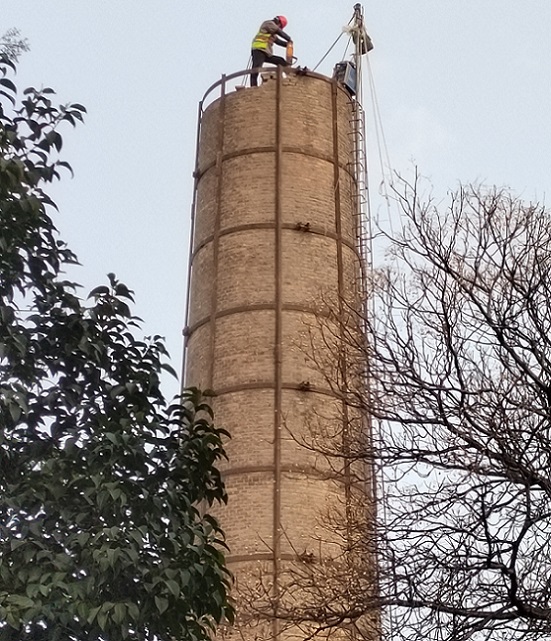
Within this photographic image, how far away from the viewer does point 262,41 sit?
22.5 metres

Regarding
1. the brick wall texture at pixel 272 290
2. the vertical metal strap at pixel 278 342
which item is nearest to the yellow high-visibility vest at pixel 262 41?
the vertical metal strap at pixel 278 342

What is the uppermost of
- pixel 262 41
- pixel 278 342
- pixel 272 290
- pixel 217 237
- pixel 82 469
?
pixel 262 41

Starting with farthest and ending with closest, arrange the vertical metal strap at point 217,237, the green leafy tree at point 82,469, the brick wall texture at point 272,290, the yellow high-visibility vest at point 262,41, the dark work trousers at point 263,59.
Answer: the yellow high-visibility vest at point 262,41
the dark work trousers at point 263,59
the vertical metal strap at point 217,237
the brick wall texture at point 272,290
the green leafy tree at point 82,469

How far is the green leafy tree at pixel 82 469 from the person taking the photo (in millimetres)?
7234

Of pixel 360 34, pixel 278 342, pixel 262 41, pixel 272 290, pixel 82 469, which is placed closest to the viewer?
pixel 82 469

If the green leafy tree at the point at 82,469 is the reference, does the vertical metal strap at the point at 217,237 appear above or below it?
above

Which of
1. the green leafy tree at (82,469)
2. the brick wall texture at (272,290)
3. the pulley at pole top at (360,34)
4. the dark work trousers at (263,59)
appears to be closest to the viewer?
the green leafy tree at (82,469)

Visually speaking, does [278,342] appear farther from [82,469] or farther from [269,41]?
[82,469]

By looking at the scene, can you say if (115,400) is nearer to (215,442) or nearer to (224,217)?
(215,442)

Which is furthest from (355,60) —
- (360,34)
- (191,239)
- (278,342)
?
(278,342)

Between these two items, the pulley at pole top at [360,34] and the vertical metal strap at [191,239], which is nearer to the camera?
the vertical metal strap at [191,239]

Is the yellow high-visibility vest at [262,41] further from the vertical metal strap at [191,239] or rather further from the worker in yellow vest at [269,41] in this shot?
the vertical metal strap at [191,239]

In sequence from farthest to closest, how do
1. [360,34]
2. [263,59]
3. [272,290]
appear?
1. [360,34]
2. [263,59]
3. [272,290]

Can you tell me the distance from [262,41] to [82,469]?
1633 centimetres
